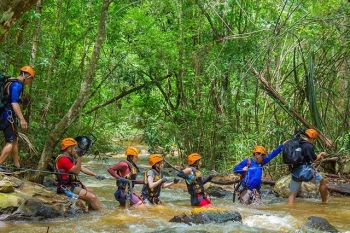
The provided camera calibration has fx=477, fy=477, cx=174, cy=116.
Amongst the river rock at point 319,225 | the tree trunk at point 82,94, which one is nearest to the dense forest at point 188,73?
the tree trunk at point 82,94

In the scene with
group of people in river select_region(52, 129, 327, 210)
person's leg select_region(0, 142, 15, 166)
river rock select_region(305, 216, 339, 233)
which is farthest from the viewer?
group of people in river select_region(52, 129, 327, 210)

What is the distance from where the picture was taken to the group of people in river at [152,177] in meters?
7.65

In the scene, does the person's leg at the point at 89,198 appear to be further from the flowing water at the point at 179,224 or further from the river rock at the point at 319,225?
the river rock at the point at 319,225

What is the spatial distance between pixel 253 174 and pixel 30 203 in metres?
4.03

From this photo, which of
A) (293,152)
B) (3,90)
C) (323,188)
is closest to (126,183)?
(3,90)

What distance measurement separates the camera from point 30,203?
6.85 metres

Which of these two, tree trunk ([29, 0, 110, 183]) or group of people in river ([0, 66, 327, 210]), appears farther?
tree trunk ([29, 0, 110, 183])

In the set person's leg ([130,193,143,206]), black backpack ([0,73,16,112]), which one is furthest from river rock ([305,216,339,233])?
black backpack ([0,73,16,112])

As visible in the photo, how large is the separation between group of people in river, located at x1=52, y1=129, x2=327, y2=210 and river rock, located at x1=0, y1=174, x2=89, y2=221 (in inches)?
11.4

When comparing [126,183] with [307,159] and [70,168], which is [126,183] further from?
[307,159]

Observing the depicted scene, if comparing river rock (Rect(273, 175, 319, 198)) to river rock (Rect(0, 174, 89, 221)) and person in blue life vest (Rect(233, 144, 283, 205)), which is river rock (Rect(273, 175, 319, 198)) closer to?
person in blue life vest (Rect(233, 144, 283, 205))

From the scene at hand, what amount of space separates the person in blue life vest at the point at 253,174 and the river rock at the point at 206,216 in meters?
2.10

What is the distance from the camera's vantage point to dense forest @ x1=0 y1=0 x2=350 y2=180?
32.4 feet

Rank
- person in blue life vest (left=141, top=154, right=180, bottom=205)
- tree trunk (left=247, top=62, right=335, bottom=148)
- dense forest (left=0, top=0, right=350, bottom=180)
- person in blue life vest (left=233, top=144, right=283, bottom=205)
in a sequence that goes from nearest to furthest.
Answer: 1. person in blue life vest (left=141, top=154, right=180, bottom=205)
2. person in blue life vest (left=233, top=144, right=283, bottom=205)
3. dense forest (left=0, top=0, right=350, bottom=180)
4. tree trunk (left=247, top=62, right=335, bottom=148)
